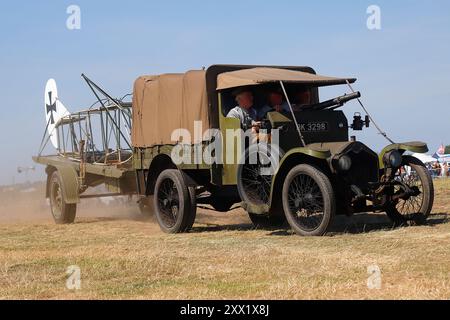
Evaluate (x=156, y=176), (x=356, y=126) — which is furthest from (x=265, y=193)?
(x=156, y=176)

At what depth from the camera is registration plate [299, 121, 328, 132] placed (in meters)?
9.76

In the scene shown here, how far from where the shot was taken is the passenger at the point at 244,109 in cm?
986

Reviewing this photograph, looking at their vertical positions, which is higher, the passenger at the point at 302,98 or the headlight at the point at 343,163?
the passenger at the point at 302,98

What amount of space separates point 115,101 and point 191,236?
4.27 m

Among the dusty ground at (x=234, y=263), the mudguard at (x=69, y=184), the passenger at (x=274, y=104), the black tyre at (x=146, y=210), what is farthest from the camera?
the black tyre at (x=146, y=210)

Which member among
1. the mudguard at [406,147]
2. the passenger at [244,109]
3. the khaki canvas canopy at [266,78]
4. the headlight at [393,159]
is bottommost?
the headlight at [393,159]

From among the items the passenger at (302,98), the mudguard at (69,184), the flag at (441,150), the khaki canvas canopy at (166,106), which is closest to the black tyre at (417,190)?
the passenger at (302,98)

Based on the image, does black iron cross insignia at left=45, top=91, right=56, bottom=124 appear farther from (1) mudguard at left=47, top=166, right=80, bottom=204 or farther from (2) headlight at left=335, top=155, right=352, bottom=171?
(2) headlight at left=335, top=155, right=352, bottom=171

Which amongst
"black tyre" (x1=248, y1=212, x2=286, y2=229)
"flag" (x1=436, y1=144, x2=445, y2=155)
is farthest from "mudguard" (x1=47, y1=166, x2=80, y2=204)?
"flag" (x1=436, y1=144, x2=445, y2=155)

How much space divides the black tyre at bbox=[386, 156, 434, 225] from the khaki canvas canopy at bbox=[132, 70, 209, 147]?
2.83 meters

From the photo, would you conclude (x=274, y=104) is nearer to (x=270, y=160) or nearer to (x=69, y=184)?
(x=270, y=160)

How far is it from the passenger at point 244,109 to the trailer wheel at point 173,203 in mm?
1402

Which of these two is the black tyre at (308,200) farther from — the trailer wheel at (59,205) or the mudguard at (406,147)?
the trailer wheel at (59,205)

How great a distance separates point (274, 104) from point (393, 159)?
194 cm
